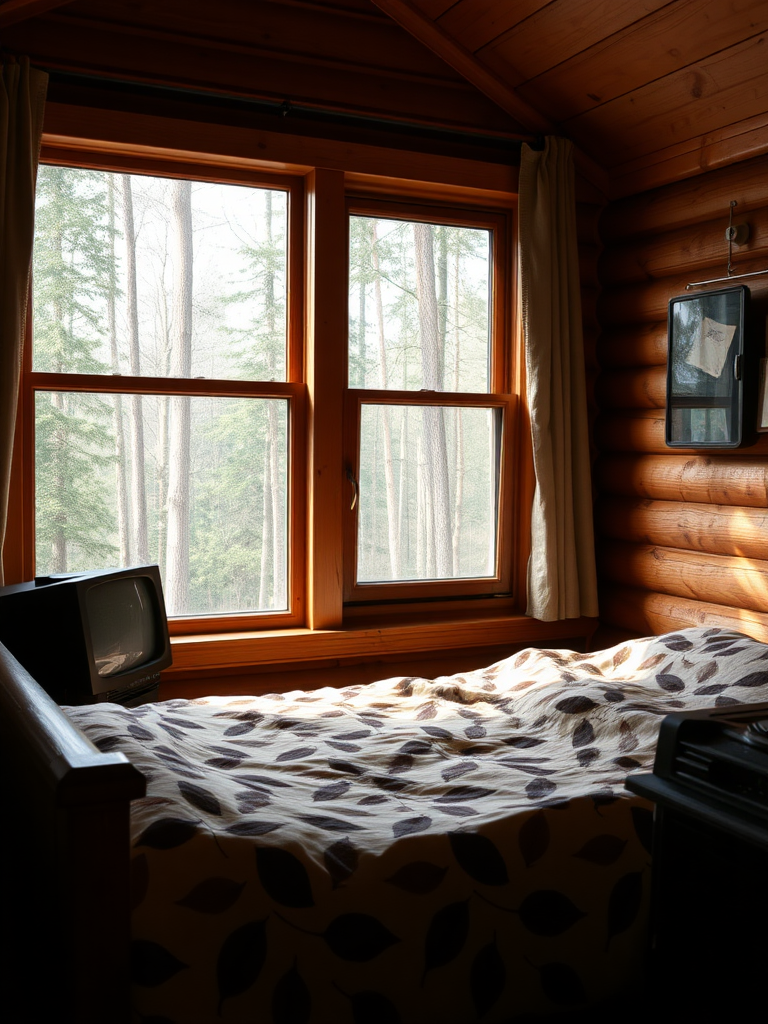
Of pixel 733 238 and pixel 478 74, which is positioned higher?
pixel 478 74

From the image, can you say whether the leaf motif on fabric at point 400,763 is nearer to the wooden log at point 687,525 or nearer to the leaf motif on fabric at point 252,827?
the leaf motif on fabric at point 252,827

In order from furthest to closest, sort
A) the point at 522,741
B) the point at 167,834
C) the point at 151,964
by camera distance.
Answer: the point at 522,741 → the point at 167,834 → the point at 151,964

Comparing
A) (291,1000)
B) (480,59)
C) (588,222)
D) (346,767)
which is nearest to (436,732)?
(346,767)

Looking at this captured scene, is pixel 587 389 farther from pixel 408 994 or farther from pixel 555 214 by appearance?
pixel 408 994

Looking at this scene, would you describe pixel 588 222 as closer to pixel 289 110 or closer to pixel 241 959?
pixel 289 110

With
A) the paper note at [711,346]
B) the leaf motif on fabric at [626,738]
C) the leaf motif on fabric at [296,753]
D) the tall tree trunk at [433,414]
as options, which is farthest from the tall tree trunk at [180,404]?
the paper note at [711,346]

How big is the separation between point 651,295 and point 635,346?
215 millimetres

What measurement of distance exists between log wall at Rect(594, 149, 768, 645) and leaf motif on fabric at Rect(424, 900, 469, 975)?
6.68ft

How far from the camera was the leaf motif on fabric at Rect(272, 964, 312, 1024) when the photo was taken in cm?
156

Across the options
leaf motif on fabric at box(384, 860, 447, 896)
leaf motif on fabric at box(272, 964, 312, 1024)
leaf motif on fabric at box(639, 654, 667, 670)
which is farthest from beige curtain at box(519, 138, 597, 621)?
leaf motif on fabric at box(272, 964, 312, 1024)

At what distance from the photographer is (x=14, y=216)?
2.99 metres

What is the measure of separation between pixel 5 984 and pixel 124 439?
211 centimetres

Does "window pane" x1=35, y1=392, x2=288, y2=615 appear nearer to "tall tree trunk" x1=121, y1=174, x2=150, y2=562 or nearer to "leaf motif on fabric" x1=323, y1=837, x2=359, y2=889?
"tall tree trunk" x1=121, y1=174, x2=150, y2=562

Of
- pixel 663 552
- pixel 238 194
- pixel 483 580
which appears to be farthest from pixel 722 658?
pixel 238 194
